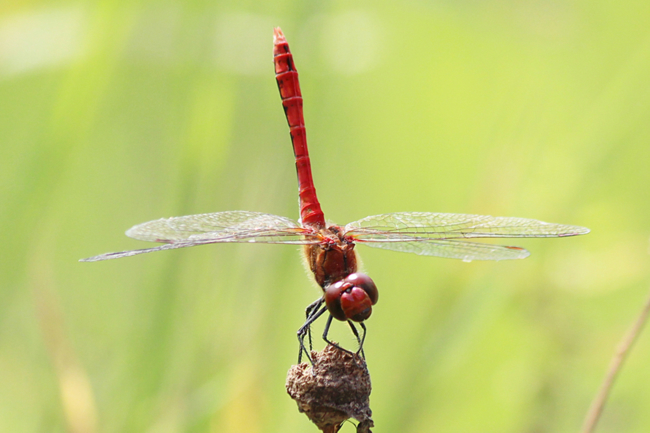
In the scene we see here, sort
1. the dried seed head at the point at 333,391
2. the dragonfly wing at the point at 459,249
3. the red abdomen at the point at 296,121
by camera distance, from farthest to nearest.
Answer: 1. the red abdomen at the point at 296,121
2. the dragonfly wing at the point at 459,249
3. the dried seed head at the point at 333,391

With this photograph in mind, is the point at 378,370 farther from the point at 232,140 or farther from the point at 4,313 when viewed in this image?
the point at 4,313

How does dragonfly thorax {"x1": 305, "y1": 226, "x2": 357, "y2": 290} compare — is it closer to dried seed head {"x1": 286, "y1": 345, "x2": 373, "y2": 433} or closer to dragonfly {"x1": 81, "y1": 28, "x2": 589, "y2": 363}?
dragonfly {"x1": 81, "y1": 28, "x2": 589, "y2": 363}

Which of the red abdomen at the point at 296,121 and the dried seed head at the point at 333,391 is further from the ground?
the red abdomen at the point at 296,121

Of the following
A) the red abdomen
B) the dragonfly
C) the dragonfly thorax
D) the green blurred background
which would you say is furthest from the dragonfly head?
the red abdomen

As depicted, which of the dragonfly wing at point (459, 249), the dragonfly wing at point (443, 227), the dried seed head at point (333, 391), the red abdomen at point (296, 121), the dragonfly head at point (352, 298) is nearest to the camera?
the dried seed head at point (333, 391)

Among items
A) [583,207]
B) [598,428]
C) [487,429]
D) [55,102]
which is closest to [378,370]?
[487,429]

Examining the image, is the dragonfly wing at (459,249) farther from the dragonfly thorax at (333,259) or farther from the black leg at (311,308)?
the black leg at (311,308)

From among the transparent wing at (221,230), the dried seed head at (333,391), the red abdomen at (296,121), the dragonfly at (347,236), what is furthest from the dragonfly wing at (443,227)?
the dried seed head at (333,391)

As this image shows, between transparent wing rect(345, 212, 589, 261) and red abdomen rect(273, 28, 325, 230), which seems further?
red abdomen rect(273, 28, 325, 230)

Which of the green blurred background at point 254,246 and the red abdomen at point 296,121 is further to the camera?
the red abdomen at point 296,121
